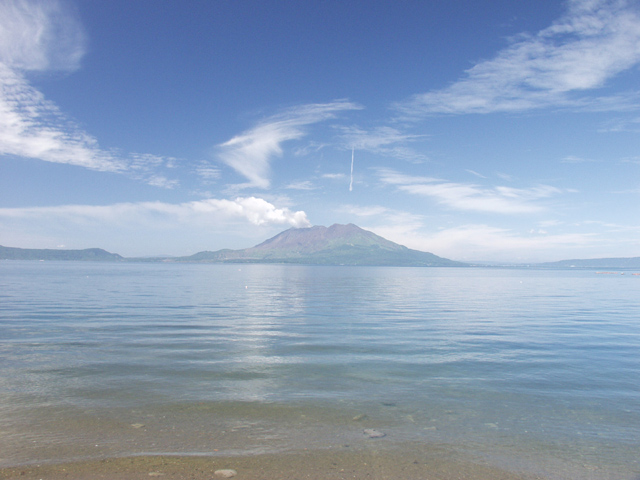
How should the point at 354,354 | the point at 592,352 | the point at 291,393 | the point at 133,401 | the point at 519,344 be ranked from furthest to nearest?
the point at 519,344, the point at 592,352, the point at 354,354, the point at 291,393, the point at 133,401

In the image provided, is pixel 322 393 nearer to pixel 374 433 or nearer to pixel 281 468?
pixel 374 433

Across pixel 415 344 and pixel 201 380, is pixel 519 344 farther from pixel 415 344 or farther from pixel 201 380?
pixel 201 380

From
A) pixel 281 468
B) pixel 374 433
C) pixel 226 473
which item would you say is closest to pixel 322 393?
pixel 374 433

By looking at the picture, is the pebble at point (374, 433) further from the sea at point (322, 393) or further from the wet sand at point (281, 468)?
the wet sand at point (281, 468)

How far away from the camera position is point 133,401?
1459 cm

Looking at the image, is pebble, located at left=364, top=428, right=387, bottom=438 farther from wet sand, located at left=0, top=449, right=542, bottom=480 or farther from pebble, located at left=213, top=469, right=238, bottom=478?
pebble, located at left=213, top=469, right=238, bottom=478

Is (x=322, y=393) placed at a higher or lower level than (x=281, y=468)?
lower

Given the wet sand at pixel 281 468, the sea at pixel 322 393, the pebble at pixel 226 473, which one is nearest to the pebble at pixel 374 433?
the sea at pixel 322 393

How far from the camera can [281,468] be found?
32.0 ft

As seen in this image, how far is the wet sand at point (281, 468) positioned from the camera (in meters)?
9.26

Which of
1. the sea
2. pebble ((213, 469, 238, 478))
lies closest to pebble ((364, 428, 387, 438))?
the sea

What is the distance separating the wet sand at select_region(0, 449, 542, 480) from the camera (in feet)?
30.4

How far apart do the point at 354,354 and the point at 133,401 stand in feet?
41.1

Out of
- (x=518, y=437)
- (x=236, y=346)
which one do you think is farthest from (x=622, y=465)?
(x=236, y=346)
